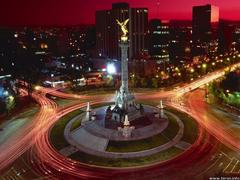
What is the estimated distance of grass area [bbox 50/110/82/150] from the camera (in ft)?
162

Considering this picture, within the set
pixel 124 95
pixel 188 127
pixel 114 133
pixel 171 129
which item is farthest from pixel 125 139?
pixel 188 127

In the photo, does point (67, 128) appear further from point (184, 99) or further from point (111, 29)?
point (111, 29)

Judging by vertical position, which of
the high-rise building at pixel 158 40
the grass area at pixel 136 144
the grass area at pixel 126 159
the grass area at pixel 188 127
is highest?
the high-rise building at pixel 158 40

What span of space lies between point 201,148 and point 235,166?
689 cm

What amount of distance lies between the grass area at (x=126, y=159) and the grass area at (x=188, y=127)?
A: 521cm

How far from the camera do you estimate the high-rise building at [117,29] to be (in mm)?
145000

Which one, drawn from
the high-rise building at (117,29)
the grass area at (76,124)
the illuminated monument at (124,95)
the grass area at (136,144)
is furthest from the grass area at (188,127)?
the high-rise building at (117,29)

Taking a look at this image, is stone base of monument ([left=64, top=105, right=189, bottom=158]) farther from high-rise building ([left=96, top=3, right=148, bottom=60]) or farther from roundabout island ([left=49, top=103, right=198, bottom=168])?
high-rise building ([left=96, top=3, right=148, bottom=60])

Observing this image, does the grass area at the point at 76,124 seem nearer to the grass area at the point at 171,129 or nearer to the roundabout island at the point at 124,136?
the roundabout island at the point at 124,136

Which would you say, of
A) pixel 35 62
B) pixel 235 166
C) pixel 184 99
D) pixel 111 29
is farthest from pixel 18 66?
pixel 235 166

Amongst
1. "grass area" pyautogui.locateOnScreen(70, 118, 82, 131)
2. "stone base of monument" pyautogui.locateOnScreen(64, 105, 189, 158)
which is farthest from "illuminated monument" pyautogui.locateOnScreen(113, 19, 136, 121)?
"grass area" pyautogui.locateOnScreen(70, 118, 82, 131)

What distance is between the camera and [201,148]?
45.9m

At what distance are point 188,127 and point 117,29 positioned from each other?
103 meters

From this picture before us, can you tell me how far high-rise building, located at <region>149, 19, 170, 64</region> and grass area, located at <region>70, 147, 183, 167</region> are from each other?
108 m
